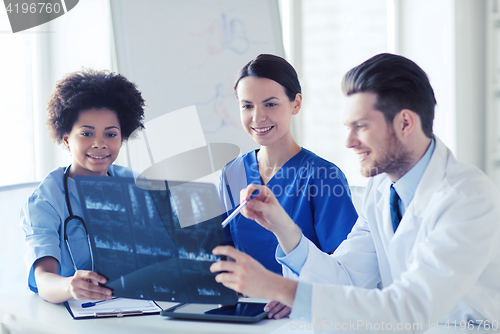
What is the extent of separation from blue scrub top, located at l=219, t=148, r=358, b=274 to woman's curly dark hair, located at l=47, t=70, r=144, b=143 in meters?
0.54

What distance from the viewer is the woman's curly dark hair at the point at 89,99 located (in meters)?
1.51

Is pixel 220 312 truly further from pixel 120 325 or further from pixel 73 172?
pixel 73 172

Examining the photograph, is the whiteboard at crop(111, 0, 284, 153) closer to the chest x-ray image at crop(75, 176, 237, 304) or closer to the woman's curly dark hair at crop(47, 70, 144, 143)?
the woman's curly dark hair at crop(47, 70, 144, 143)

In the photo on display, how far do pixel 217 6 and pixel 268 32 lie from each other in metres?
0.38

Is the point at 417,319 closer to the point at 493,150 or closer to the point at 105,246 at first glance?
the point at 105,246

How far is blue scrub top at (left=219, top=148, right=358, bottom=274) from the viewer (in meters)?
1.43

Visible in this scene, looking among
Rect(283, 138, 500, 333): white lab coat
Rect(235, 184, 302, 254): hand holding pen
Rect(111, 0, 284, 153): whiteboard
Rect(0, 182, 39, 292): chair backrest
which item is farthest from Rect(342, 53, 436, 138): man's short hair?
Rect(0, 182, 39, 292): chair backrest

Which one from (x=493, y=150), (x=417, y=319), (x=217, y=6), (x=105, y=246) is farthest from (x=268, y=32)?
(x=417, y=319)

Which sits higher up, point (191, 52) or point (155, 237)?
point (191, 52)

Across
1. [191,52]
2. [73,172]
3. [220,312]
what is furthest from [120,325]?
[191,52]

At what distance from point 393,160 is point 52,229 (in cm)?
101

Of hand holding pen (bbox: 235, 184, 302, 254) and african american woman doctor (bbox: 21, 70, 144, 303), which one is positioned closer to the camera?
hand holding pen (bbox: 235, 184, 302, 254)

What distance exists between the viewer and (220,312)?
105 centimetres

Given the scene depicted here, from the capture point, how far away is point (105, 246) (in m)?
1.04
